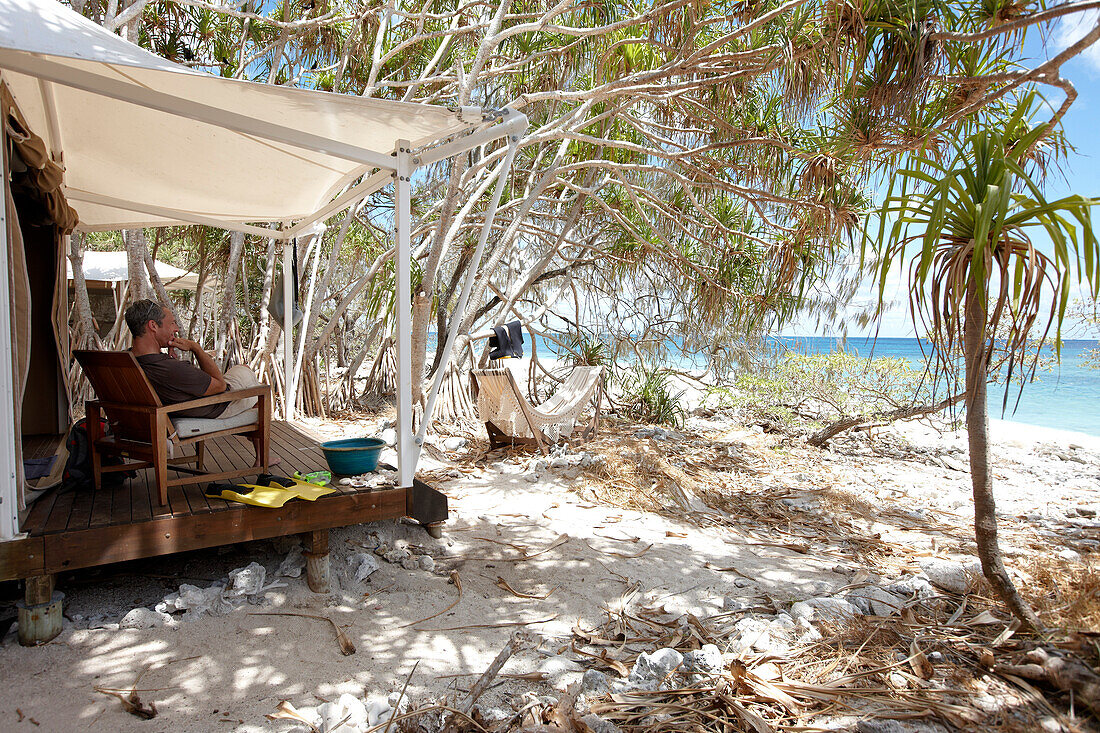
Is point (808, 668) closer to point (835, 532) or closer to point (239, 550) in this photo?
point (835, 532)

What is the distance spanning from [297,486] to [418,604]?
0.72 metres

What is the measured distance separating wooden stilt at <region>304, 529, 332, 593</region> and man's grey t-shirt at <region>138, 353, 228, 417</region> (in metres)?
0.78

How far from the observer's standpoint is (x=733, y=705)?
5.85 ft

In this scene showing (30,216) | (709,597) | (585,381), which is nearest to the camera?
(709,597)

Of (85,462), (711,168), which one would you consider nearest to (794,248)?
(711,168)

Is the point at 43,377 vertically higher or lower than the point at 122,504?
higher

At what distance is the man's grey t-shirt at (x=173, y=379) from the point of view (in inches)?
102

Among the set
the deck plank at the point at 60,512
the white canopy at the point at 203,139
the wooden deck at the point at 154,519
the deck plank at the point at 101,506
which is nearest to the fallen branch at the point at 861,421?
the white canopy at the point at 203,139

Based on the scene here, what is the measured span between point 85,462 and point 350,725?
191cm

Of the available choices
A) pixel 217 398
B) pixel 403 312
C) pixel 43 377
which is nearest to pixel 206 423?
pixel 217 398

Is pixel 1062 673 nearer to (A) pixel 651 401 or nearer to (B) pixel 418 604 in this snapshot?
(B) pixel 418 604

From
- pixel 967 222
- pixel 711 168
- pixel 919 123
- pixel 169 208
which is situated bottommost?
pixel 967 222

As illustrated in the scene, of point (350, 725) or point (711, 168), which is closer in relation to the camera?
point (350, 725)

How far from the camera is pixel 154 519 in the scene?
2.28m
